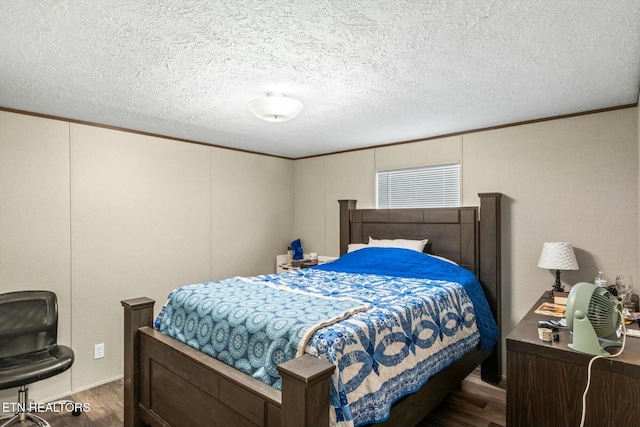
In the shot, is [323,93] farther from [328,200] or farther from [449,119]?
[328,200]

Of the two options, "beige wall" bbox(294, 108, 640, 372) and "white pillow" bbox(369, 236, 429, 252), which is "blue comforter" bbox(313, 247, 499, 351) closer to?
"white pillow" bbox(369, 236, 429, 252)

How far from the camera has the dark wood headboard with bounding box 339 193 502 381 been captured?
3.20 m

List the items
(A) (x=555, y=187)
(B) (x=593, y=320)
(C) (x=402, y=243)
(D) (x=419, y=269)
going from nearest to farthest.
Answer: (B) (x=593, y=320) → (A) (x=555, y=187) → (D) (x=419, y=269) → (C) (x=402, y=243)

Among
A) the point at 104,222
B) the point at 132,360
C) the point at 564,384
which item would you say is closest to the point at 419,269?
the point at 564,384

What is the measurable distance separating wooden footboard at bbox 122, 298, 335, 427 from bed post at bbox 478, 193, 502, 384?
91.9 inches

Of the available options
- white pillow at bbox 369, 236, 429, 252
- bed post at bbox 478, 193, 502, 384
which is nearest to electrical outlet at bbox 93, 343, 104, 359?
white pillow at bbox 369, 236, 429, 252

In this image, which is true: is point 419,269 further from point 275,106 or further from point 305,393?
point 305,393

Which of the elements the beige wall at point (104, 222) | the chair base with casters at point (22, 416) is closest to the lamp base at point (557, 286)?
the beige wall at point (104, 222)

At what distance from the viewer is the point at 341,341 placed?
1638 mm

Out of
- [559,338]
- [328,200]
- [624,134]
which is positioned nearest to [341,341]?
[559,338]

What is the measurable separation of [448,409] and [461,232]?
1541 mm

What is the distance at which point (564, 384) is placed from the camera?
177 centimetres

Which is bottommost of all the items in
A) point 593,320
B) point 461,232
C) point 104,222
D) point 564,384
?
point 564,384

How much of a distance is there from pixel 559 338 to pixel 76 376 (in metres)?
3.67
